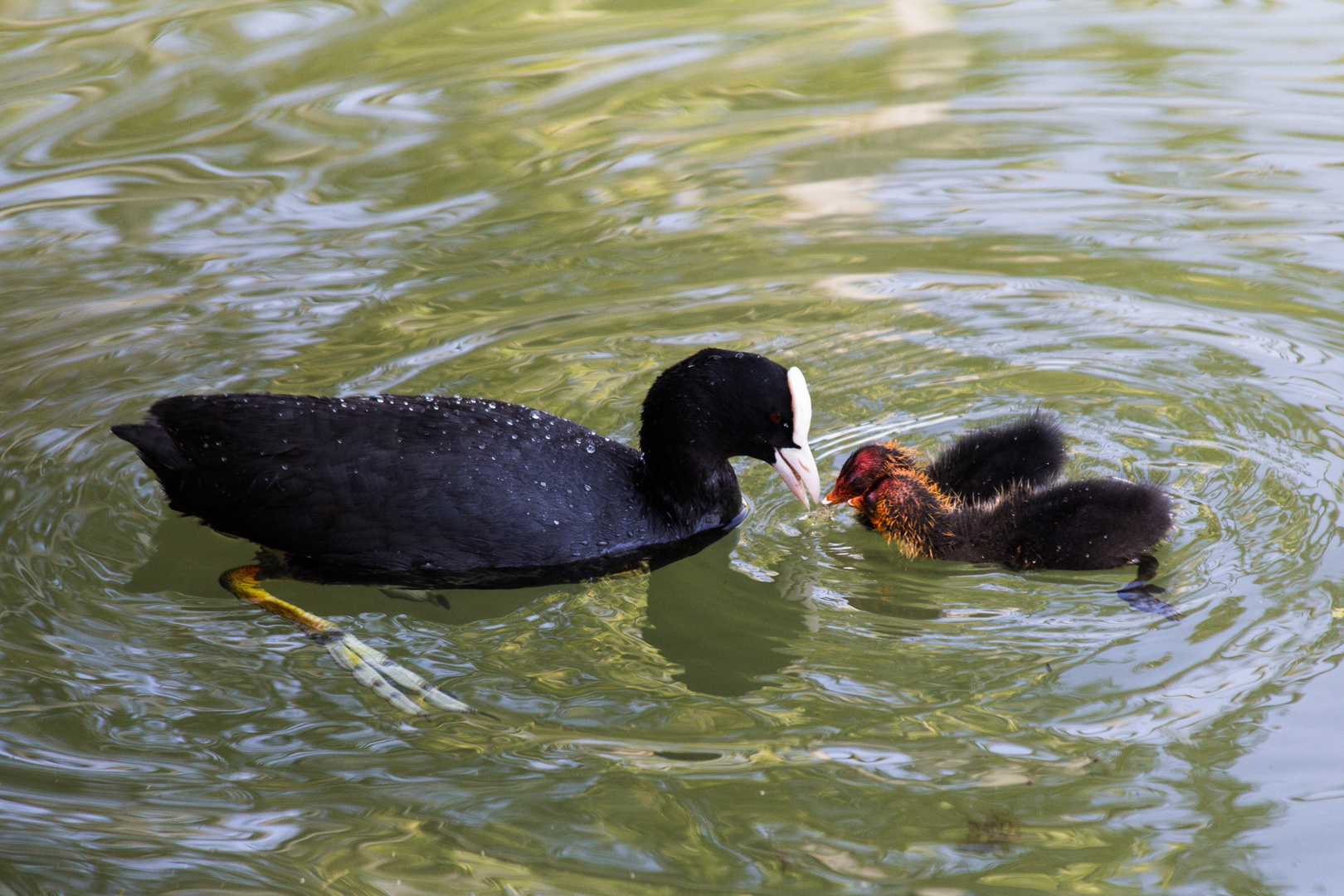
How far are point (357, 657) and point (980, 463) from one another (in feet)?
6.72

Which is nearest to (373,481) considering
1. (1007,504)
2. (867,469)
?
(867,469)

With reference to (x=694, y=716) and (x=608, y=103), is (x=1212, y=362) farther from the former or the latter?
(x=608, y=103)

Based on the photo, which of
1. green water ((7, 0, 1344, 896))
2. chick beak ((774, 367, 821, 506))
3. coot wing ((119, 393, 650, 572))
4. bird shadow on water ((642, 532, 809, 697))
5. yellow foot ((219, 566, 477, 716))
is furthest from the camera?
chick beak ((774, 367, 821, 506))

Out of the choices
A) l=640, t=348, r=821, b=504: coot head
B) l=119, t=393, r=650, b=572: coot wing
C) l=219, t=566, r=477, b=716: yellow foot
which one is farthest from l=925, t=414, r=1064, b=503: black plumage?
l=219, t=566, r=477, b=716: yellow foot

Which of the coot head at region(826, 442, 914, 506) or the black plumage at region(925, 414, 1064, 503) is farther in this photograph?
the black plumage at region(925, 414, 1064, 503)

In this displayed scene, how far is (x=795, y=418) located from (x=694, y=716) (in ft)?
3.46

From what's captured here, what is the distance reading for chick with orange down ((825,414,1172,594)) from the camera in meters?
3.77

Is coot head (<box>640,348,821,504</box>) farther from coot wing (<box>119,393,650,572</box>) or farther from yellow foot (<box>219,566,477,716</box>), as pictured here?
yellow foot (<box>219,566,477,716</box>)

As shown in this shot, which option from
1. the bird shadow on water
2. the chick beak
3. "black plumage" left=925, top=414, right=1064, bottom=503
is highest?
the chick beak

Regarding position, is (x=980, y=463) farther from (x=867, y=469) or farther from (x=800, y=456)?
(x=800, y=456)

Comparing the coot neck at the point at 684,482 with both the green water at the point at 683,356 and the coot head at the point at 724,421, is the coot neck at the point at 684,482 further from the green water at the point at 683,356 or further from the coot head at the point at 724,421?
the green water at the point at 683,356

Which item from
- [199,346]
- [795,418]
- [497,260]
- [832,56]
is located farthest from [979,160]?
[199,346]

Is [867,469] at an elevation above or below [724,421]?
below

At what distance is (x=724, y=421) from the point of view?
419 centimetres
